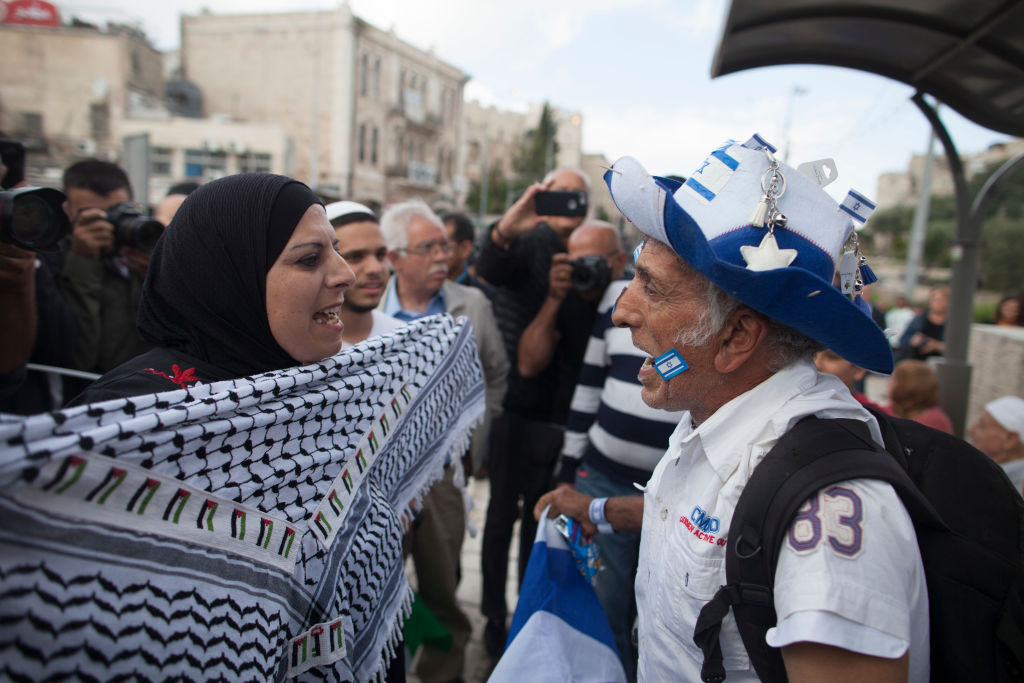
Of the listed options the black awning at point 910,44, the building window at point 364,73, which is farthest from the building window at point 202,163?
the black awning at point 910,44

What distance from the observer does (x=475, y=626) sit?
3570 millimetres

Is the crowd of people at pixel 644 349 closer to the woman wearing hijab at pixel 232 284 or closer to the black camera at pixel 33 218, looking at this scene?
the woman wearing hijab at pixel 232 284

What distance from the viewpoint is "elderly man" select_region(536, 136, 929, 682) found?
0.99 meters

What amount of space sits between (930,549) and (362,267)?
231cm

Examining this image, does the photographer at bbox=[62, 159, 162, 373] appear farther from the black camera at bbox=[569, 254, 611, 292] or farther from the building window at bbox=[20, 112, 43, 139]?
the building window at bbox=[20, 112, 43, 139]

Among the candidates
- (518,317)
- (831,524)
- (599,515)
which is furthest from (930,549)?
(518,317)

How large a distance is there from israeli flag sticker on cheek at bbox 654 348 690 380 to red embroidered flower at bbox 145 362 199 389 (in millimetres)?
1152

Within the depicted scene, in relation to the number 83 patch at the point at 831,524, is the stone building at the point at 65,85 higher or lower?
higher

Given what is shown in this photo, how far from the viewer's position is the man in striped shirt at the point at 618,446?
2.43 meters

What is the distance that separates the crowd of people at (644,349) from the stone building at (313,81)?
29.6m

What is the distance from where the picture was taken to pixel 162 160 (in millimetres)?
29297

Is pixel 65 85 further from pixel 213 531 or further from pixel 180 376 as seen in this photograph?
pixel 213 531

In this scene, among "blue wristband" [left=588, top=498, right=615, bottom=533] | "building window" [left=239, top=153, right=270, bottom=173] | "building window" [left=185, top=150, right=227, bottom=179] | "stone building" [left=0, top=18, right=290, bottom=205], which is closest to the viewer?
"blue wristband" [left=588, top=498, right=615, bottom=533]

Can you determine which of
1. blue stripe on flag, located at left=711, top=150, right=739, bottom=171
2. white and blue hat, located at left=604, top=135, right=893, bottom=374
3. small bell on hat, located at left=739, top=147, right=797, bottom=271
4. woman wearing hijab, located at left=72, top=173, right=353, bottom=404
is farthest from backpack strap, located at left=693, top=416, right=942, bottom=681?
woman wearing hijab, located at left=72, top=173, right=353, bottom=404
